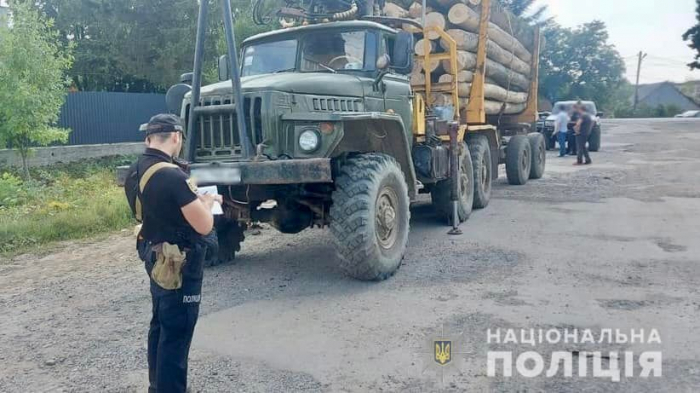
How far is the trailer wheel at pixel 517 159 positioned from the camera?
12.5 meters

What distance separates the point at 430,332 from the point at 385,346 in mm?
398

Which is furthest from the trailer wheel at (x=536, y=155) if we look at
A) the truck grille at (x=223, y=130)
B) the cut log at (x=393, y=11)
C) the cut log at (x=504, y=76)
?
the truck grille at (x=223, y=130)

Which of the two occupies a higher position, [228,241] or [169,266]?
[169,266]

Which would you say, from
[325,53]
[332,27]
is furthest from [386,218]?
[332,27]

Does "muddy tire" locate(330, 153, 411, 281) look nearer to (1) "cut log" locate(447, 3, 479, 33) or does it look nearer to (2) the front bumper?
(2) the front bumper

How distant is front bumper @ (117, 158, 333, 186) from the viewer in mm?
5176

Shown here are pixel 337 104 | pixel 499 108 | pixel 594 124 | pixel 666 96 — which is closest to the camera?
pixel 337 104

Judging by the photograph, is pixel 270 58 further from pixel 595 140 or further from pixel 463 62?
pixel 595 140

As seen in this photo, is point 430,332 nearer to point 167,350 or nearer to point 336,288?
point 336,288

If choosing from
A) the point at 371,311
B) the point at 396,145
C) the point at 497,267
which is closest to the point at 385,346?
the point at 371,311

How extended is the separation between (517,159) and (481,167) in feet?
9.89

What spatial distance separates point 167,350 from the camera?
334 cm

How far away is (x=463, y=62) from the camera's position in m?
9.45

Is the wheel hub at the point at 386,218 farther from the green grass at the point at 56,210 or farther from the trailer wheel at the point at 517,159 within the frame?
the trailer wheel at the point at 517,159
